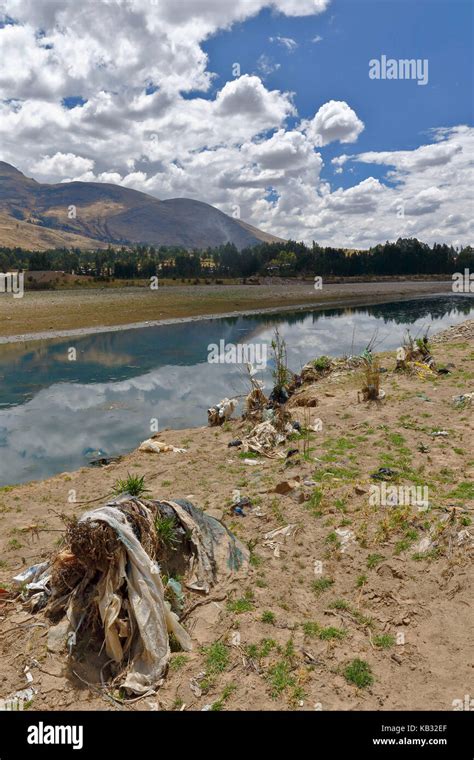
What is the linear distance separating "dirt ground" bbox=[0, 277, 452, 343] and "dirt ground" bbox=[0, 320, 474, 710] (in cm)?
2554

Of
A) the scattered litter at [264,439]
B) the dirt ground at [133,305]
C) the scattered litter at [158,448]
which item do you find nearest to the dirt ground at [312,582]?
the scattered litter at [264,439]

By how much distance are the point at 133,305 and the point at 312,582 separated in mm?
46925

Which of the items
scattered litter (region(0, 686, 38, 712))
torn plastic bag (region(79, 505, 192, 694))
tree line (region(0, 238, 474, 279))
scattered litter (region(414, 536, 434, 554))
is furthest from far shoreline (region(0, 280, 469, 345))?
scattered litter (region(414, 536, 434, 554))

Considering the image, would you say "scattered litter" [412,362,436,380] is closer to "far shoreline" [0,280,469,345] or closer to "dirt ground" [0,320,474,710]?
"dirt ground" [0,320,474,710]

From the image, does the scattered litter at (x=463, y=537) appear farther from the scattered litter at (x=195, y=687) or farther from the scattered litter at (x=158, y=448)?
the scattered litter at (x=158, y=448)

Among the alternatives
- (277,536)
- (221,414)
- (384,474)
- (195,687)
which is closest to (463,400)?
(384,474)

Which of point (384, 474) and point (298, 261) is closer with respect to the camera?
→ point (384, 474)

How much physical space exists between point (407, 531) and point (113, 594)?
448cm

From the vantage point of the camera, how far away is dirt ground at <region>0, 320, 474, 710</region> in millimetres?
4930

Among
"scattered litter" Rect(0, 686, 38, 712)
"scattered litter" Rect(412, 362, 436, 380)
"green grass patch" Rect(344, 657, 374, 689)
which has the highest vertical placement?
"scattered litter" Rect(412, 362, 436, 380)

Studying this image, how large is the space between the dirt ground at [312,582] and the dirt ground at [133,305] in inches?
1005

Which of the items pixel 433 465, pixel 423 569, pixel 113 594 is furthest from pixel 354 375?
pixel 113 594

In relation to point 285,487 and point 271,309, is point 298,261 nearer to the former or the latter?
point 271,309

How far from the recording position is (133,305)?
50781 mm
